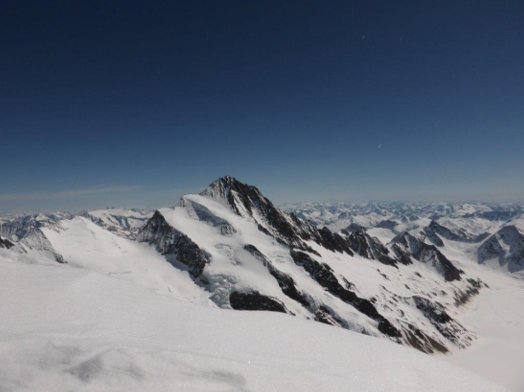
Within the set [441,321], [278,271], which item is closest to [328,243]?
[441,321]

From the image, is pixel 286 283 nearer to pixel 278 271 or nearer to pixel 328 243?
pixel 278 271

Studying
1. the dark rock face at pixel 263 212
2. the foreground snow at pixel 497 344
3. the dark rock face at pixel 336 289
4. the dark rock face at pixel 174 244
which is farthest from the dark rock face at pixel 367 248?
the dark rock face at pixel 174 244

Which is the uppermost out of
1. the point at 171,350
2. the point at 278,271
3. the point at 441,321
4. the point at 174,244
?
the point at 171,350

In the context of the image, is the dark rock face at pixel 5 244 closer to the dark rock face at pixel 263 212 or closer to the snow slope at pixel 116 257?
the snow slope at pixel 116 257

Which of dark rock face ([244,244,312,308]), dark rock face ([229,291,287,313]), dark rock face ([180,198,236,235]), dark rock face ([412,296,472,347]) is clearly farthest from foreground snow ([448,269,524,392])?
dark rock face ([180,198,236,235])

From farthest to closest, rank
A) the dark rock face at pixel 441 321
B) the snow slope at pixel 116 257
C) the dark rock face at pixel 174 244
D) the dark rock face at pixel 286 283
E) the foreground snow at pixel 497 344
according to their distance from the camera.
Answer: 1. the dark rock face at pixel 441 321
2. the dark rock face at pixel 174 244
3. the snow slope at pixel 116 257
4. the foreground snow at pixel 497 344
5. the dark rock face at pixel 286 283

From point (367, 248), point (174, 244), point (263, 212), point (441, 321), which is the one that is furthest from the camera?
point (367, 248)
